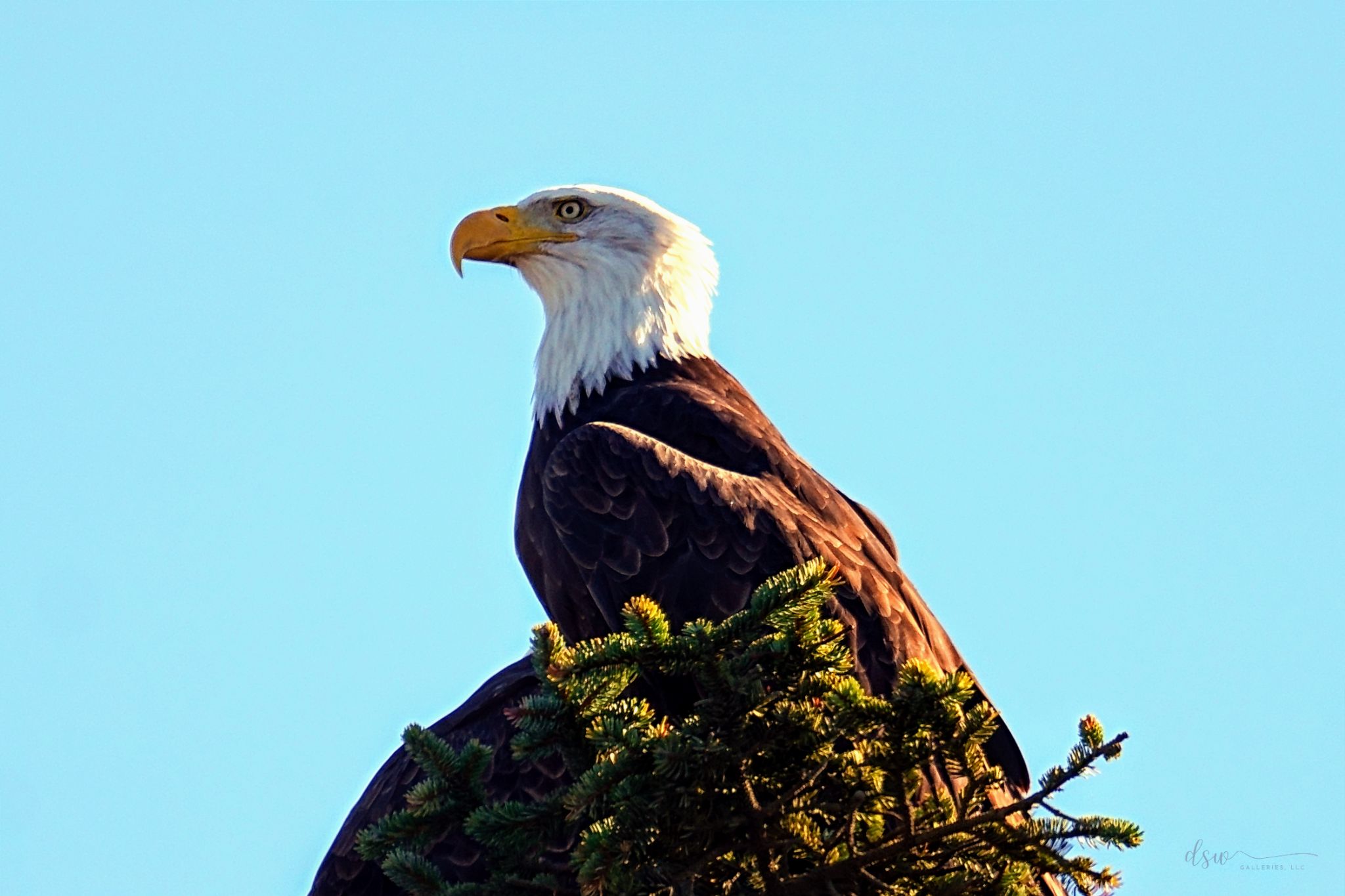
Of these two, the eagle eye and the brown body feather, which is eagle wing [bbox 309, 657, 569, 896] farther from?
the eagle eye

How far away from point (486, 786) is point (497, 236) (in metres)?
2.40

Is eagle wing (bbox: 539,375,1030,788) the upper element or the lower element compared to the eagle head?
lower

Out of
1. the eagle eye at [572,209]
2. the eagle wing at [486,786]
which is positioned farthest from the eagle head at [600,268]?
the eagle wing at [486,786]

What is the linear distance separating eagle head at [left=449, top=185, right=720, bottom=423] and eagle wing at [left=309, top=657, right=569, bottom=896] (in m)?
1.18

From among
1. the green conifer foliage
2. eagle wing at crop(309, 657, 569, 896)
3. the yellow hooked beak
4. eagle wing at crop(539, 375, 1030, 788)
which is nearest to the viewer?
the green conifer foliage

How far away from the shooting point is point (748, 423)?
21.4 ft

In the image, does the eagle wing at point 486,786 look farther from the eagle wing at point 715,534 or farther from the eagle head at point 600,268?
the eagle head at point 600,268

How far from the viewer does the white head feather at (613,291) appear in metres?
7.06

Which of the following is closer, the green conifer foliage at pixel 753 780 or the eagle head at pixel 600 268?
the green conifer foliage at pixel 753 780

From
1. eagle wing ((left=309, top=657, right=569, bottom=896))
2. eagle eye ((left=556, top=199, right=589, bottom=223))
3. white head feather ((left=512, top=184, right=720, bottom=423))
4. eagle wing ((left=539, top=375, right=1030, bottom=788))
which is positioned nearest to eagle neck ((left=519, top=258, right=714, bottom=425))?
white head feather ((left=512, top=184, right=720, bottom=423))

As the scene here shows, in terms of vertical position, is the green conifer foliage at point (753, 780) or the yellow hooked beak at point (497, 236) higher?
the yellow hooked beak at point (497, 236)

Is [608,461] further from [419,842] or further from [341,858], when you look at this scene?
[419,842]

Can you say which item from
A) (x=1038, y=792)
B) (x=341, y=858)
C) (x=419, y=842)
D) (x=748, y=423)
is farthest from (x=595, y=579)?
(x=1038, y=792)

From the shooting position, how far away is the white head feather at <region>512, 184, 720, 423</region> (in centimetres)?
706
